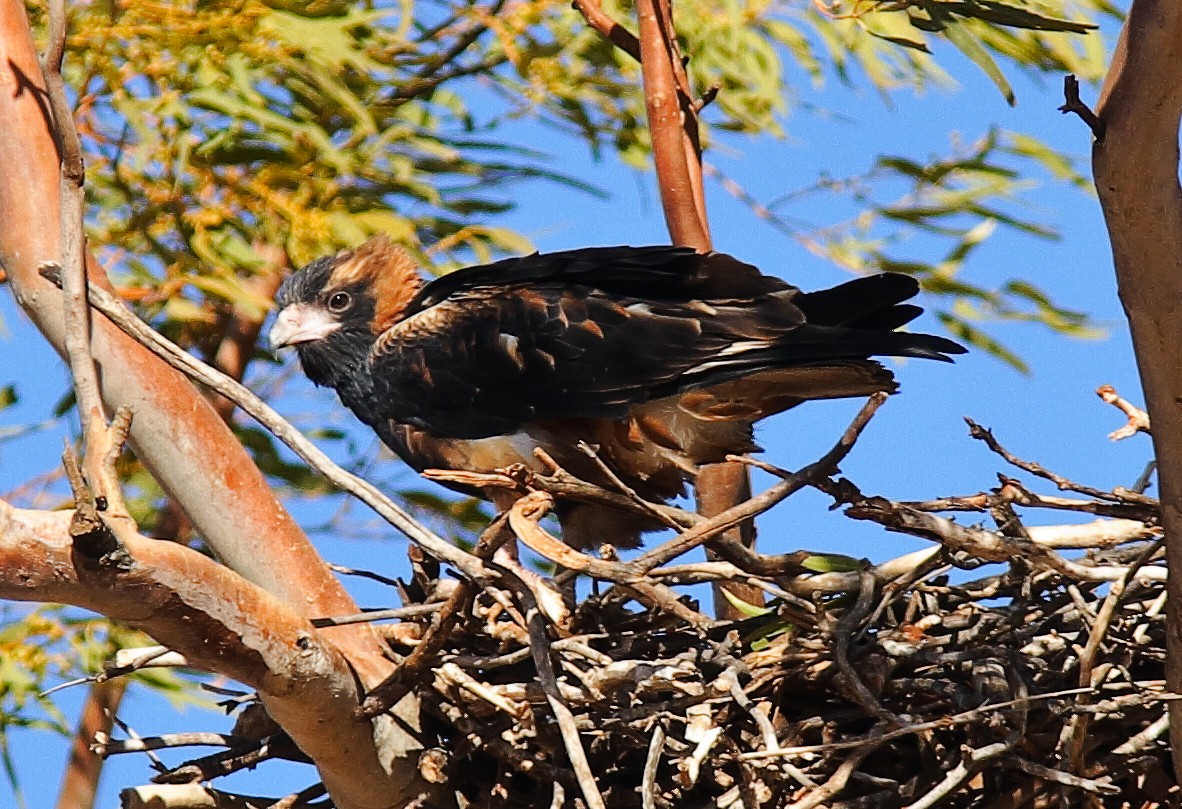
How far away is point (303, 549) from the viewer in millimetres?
4051

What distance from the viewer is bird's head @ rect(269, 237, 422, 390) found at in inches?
205

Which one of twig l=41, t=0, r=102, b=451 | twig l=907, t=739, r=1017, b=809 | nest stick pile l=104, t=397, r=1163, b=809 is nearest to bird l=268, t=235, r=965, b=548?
nest stick pile l=104, t=397, r=1163, b=809

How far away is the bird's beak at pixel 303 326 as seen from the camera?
5234 mm

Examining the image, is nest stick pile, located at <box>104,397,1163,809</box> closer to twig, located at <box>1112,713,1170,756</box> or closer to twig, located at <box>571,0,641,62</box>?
twig, located at <box>1112,713,1170,756</box>

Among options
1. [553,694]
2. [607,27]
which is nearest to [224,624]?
[553,694]

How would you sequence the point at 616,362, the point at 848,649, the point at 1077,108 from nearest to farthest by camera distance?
the point at 1077,108 → the point at 848,649 → the point at 616,362

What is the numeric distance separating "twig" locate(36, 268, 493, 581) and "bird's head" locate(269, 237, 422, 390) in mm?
1378

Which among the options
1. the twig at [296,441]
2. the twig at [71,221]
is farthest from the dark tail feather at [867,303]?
the twig at [71,221]

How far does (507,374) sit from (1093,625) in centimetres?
179

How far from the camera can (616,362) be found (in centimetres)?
447

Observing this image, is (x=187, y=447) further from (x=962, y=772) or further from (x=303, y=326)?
(x=962, y=772)

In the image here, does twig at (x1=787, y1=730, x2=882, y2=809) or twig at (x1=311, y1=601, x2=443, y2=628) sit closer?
twig at (x1=787, y1=730, x2=882, y2=809)

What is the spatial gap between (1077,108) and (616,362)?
75.1 inches

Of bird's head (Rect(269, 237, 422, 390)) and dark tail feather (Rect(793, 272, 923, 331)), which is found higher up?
bird's head (Rect(269, 237, 422, 390))
